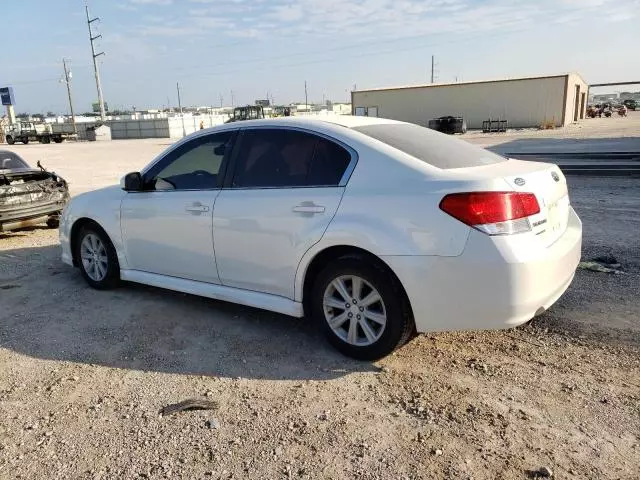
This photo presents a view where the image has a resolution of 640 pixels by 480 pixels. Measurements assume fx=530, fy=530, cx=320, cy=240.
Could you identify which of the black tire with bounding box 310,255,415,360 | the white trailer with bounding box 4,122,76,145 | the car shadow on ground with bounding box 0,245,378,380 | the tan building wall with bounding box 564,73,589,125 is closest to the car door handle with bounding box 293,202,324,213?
the black tire with bounding box 310,255,415,360

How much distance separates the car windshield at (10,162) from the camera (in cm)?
841

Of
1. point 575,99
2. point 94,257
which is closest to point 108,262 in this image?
point 94,257

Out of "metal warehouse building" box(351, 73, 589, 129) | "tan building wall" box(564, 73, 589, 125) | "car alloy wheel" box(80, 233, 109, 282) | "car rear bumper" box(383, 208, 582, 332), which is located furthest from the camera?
"tan building wall" box(564, 73, 589, 125)

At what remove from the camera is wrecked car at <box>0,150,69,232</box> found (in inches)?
307

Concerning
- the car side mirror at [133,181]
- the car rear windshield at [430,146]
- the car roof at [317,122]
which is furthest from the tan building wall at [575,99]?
the car side mirror at [133,181]

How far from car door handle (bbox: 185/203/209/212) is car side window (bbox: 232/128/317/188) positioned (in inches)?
12.3

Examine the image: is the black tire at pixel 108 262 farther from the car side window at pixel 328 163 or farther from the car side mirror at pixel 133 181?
the car side window at pixel 328 163

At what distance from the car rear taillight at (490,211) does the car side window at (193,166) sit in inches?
79.0

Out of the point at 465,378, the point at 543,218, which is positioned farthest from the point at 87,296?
the point at 543,218

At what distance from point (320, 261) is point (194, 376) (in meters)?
1.16

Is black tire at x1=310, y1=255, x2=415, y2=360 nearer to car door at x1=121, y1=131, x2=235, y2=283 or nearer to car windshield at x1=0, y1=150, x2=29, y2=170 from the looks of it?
car door at x1=121, y1=131, x2=235, y2=283

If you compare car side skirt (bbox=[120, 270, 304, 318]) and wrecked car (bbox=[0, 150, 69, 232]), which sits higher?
wrecked car (bbox=[0, 150, 69, 232])

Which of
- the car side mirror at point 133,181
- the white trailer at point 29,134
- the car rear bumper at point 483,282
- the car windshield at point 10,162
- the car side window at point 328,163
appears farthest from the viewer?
the white trailer at point 29,134

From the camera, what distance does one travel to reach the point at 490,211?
306 cm
